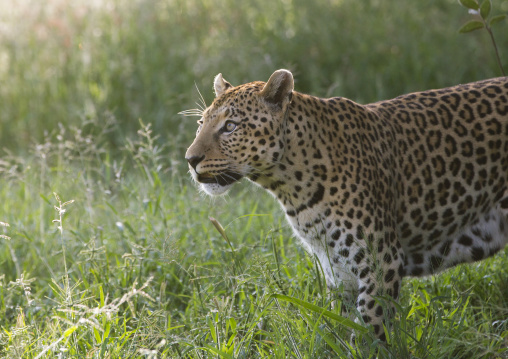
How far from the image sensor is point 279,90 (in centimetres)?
427

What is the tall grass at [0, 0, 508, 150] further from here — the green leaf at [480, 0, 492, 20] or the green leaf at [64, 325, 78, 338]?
the green leaf at [64, 325, 78, 338]

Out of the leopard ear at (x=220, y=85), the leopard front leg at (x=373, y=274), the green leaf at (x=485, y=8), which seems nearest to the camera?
the leopard front leg at (x=373, y=274)

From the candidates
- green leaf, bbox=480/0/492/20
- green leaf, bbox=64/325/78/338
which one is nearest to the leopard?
green leaf, bbox=480/0/492/20

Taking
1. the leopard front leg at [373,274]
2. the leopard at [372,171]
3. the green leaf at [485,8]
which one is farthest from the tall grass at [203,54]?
the leopard front leg at [373,274]

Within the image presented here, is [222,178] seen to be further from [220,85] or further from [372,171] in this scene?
[372,171]

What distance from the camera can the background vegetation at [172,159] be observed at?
418cm

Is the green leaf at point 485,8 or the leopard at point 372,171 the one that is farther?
the green leaf at point 485,8

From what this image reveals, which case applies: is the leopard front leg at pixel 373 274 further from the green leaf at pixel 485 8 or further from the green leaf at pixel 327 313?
the green leaf at pixel 485 8

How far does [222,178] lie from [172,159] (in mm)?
2097

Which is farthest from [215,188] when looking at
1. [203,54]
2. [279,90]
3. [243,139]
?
[203,54]

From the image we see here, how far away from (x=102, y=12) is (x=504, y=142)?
326 inches

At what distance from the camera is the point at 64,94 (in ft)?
32.0

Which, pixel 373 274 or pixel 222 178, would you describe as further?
pixel 222 178

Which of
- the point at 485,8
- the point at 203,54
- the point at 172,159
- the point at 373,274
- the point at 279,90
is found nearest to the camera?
the point at 373,274
